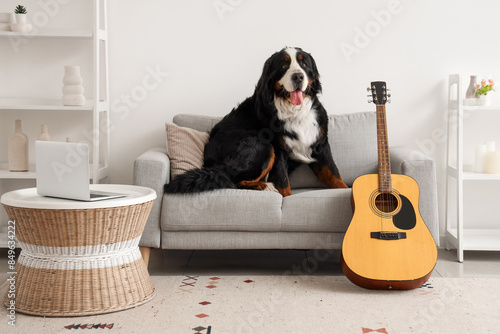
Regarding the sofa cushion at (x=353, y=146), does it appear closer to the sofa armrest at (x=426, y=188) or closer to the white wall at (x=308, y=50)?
the white wall at (x=308, y=50)

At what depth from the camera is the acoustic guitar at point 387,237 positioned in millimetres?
2441

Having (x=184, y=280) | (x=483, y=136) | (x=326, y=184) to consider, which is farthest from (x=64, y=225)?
(x=483, y=136)

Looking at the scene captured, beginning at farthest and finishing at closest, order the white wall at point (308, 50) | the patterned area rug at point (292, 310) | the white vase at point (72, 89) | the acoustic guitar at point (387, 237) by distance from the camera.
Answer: the white wall at point (308, 50)
the white vase at point (72, 89)
the acoustic guitar at point (387, 237)
the patterned area rug at point (292, 310)

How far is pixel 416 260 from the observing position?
247 centimetres

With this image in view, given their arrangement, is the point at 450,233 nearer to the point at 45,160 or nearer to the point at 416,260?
the point at 416,260

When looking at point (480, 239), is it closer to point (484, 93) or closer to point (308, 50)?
point (484, 93)

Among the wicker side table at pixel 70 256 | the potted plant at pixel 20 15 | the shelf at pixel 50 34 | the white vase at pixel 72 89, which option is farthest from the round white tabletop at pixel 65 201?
the potted plant at pixel 20 15

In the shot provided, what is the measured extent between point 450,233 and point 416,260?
3.19 ft

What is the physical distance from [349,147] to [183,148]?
0.92 metres

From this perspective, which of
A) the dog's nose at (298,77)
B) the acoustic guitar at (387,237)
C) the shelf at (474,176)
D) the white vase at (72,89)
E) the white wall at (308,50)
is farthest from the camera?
the white wall at (308,50)

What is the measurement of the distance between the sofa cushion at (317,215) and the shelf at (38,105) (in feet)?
4.27

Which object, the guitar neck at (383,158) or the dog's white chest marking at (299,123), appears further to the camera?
the dog's white chest marking at (299,123)

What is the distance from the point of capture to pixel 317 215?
2.67 m

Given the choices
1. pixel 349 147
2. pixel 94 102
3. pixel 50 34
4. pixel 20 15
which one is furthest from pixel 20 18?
pixel 349 147
